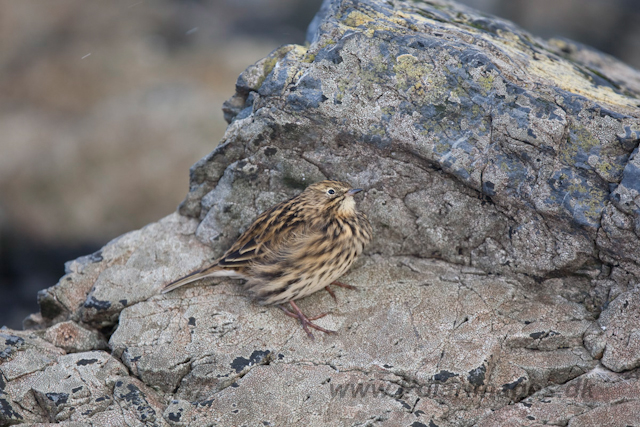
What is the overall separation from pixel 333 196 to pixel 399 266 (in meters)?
0.98

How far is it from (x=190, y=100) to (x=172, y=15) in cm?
440

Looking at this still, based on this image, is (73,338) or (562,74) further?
(562,74)

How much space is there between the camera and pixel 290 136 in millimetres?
5863

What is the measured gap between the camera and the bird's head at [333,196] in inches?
226

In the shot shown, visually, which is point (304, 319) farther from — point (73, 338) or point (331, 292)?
point (73, 338)

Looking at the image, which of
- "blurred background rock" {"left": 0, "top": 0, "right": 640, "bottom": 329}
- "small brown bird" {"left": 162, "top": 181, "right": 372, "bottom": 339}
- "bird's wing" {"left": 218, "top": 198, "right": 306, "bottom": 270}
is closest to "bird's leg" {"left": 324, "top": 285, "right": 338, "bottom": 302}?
"small brown bird" {"left": 162, "top": 181, "right": 372, "bottom": 339}

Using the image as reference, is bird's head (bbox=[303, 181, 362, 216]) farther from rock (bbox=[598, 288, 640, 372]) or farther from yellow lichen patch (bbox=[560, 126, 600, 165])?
rock (bbox=[598, 288, 640, 372])

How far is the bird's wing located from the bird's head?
8.0 inches

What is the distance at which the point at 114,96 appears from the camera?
47.3ft

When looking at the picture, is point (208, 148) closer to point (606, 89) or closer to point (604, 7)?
point (606, 89)

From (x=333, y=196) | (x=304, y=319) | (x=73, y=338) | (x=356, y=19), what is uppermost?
(x=356, y=19)

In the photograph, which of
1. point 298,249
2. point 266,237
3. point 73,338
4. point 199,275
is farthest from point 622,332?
point 73,338

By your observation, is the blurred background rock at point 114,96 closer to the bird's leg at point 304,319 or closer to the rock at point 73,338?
the rock at point 73,338

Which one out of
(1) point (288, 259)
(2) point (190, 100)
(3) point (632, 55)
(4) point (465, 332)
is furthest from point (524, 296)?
(3) point (632, 55)
